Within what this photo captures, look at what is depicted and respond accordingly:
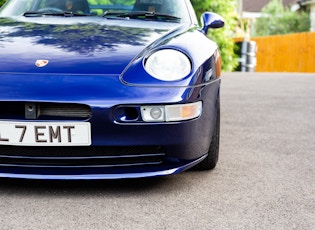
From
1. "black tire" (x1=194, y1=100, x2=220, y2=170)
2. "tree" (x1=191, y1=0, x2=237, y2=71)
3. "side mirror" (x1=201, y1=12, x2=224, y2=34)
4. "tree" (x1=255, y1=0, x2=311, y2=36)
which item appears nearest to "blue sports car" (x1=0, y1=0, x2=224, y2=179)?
"black tire" (x1=194, y1=100, x2=220, y2=170)

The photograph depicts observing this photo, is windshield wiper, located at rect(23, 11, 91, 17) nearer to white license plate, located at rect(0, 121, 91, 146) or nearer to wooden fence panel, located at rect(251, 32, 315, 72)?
white license plate, located at rect(0, 121, 91, 146)

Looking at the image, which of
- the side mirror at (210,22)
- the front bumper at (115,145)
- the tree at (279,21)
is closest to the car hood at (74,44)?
the front bumper at (115,145)

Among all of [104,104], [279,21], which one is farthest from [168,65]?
[279,21]

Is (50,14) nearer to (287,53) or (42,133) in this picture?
(42,133)

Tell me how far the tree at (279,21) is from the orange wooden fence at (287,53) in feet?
35.8

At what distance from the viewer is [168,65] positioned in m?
3.27

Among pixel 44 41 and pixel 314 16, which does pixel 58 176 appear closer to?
pixel 44 41

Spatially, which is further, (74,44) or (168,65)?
(74,44)

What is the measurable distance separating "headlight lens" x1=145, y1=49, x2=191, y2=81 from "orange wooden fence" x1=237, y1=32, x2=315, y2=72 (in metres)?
23.6

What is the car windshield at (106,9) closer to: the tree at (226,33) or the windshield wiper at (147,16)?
the windshield wiper at (147,16)

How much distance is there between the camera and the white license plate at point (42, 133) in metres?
3.00

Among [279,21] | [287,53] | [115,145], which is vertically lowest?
[279,21]

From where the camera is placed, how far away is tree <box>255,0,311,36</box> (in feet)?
129

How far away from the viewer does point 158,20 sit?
4074mm
